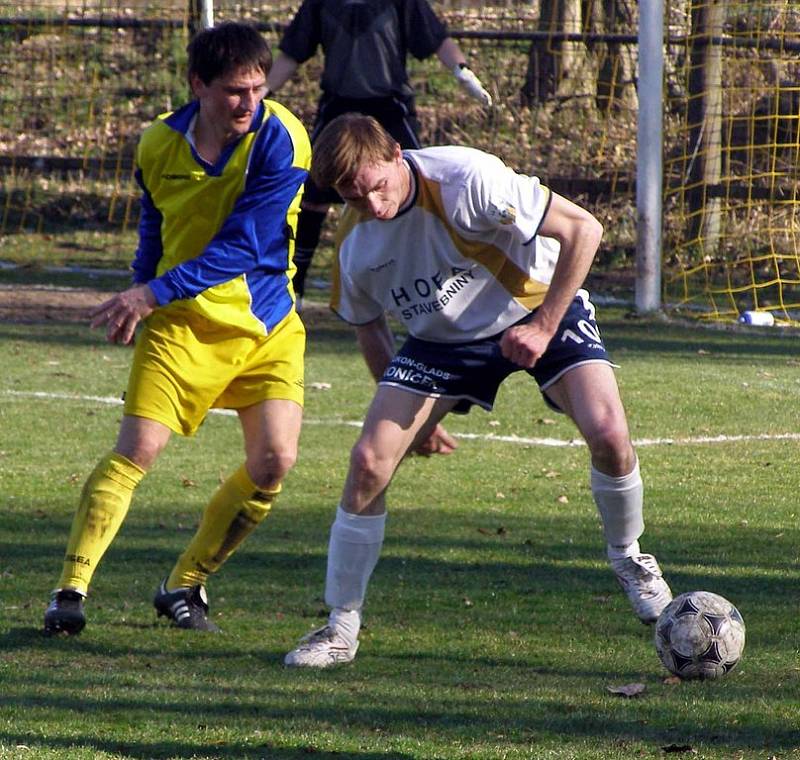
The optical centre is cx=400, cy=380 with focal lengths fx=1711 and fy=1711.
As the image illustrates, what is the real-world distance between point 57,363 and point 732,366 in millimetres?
4534

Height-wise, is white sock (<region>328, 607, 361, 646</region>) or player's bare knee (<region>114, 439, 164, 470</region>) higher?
player's bare knee (<region>114, 439, 164, 470</region>)

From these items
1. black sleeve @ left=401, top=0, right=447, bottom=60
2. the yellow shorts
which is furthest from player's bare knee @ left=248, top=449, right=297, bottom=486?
black sleeve @ left=401, top=0, right=447, bottom=60

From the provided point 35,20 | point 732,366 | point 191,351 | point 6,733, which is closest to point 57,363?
point 732,366

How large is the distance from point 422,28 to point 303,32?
2.78 feet

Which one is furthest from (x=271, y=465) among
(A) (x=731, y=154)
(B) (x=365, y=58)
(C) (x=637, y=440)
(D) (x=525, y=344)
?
(A) (x=731, y=154)

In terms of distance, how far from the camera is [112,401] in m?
10.3

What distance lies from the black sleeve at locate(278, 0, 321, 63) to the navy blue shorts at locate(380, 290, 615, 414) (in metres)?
6.92

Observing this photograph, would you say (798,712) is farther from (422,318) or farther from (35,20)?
(35,20)

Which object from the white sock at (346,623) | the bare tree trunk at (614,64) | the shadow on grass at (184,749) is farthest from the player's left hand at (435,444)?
the bare tree trunk at (614,64)

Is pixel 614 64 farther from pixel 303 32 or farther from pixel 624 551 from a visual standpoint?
pixel 624 551

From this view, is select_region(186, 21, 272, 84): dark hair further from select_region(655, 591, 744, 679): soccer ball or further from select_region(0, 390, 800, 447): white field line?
select_region(0, 390, 800, 447): white field line

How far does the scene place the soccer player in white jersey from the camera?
530 centimetres

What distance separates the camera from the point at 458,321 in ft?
18.1

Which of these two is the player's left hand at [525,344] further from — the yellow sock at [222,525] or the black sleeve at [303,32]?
the black sleeve at [303,32]
